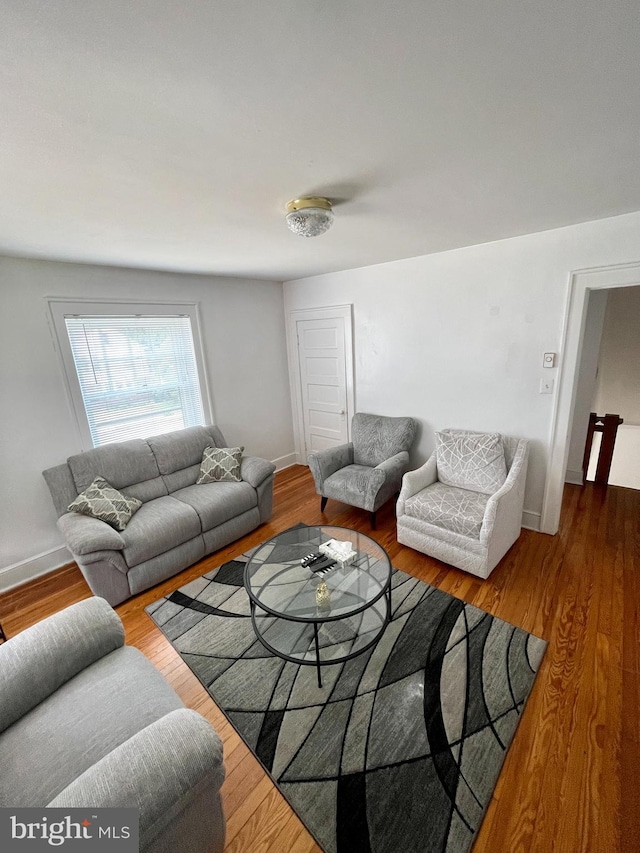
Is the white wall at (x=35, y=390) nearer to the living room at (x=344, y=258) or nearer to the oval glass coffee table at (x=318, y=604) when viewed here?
the living room at (x=344, y=258)

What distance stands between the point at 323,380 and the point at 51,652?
340cm

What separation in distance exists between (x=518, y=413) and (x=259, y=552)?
2.30 meters

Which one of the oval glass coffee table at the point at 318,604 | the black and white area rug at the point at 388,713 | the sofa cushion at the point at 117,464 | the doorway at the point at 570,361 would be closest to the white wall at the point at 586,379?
the doorway at the point at 570,361

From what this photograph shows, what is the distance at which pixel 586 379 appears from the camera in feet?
11.4

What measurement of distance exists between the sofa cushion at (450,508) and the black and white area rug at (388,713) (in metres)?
0.47

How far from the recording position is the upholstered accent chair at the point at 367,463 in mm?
3000

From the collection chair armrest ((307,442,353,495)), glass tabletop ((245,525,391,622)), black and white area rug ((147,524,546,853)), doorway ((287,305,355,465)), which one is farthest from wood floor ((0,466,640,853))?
doorway ((287,305,355,465))

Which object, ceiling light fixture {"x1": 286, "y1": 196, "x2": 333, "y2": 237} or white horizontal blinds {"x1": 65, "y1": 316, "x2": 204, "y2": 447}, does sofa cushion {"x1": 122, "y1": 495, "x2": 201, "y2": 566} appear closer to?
white horizontal blinds {"x1": 65, "y1": 316, "x2": 204, "y2": 447}

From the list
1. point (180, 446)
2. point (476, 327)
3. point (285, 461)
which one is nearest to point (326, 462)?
point (180, 446)

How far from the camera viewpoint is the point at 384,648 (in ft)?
6.27

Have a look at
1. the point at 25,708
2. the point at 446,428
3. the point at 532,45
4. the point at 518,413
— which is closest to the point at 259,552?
the point at 25,708

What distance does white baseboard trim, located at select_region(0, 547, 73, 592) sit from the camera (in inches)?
102

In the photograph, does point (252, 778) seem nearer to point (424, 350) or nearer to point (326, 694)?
point (326, 694)

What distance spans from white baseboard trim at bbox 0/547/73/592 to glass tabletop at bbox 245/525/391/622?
182cm
